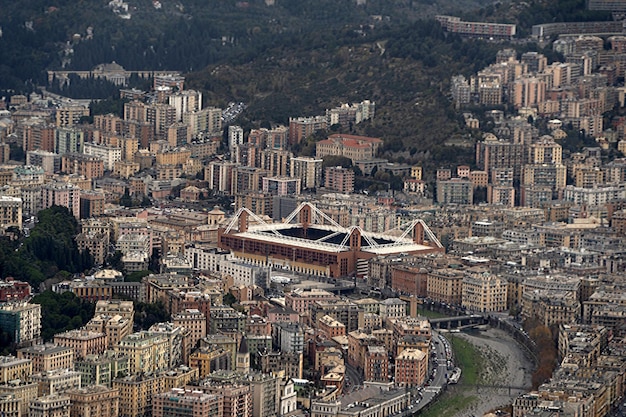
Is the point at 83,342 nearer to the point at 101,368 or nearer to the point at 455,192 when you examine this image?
the point at 101,368

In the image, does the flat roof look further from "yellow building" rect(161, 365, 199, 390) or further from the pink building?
"yellow building" rect(161, 365, 199, 390)

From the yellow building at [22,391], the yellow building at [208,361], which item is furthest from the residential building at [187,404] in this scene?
the yellow building at [208,361]

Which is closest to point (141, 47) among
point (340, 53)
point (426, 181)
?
point (340, 53)

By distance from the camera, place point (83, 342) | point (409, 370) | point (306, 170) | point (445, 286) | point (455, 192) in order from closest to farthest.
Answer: point (83, 342)
point (409, 370)
point (445, 286)
point (455, 192)
point (306, 170)

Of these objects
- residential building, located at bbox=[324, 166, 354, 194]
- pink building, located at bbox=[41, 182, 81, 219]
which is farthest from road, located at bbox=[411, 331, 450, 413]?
residential building, located at bbox=[324, 166, 354, 194]

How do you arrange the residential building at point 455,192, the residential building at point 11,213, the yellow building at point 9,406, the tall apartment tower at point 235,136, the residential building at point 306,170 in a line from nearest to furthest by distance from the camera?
the yellow building at point 9,406
the residential building at point 11,213
the residential building at point 455,192
the residential building at point 306,170
the tall apartment tower at point 235,136

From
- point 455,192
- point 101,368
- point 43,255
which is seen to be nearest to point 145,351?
point 101,368

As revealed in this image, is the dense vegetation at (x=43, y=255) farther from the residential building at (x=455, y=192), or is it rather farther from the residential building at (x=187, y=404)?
the residential building at (x=455, y=192)

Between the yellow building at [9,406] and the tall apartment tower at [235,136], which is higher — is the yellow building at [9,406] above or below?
below

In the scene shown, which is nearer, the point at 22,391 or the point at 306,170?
the point at 22,391
